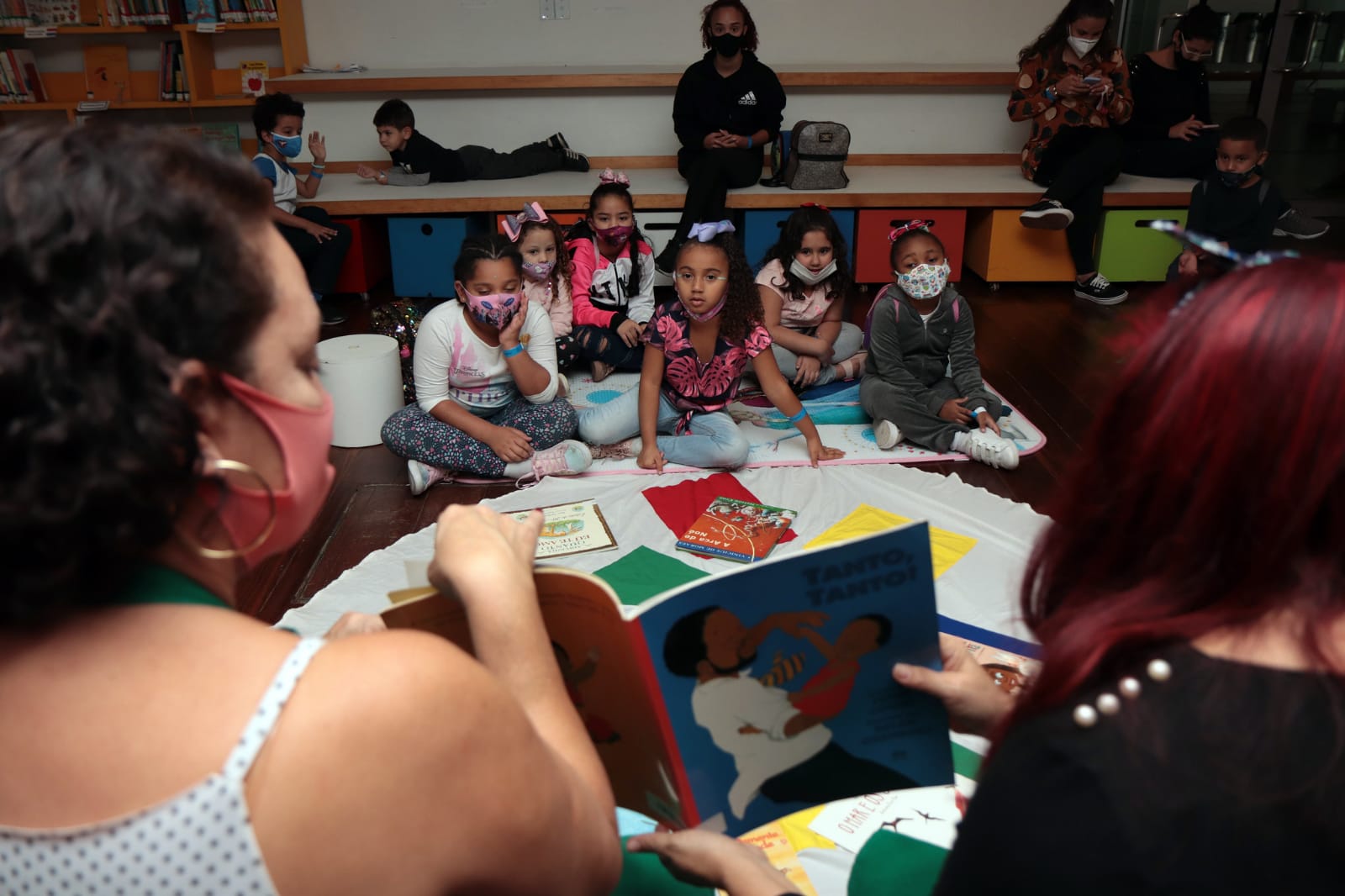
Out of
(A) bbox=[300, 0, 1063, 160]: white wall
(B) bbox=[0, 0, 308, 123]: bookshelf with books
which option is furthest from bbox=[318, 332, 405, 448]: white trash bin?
(B) bbox=[0, 0, 308, 123]: bookshelf with books

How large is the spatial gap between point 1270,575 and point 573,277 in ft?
10.2

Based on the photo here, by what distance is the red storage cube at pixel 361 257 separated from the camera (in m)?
4.53

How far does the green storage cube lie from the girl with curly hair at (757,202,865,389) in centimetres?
175

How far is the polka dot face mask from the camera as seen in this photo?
119 inches

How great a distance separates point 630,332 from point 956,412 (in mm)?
1144

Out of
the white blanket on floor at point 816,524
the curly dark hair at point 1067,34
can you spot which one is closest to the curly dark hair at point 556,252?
the white blanket on floor at point 816,524

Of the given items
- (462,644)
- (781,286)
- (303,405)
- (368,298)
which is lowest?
(368,298)

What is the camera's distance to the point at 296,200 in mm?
4473

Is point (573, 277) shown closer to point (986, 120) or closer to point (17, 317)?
point (986, 120)

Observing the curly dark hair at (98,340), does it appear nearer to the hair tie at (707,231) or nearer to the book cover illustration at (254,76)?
the hair tie at (707,231)

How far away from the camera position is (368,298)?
A: 4613 millimetres

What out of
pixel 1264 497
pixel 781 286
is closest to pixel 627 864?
pixel 1264 497

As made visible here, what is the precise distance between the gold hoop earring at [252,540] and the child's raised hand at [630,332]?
284 cm

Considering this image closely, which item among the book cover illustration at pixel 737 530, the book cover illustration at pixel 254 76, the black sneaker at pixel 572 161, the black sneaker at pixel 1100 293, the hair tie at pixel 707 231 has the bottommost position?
the book cover illustration at pixel 737 530
